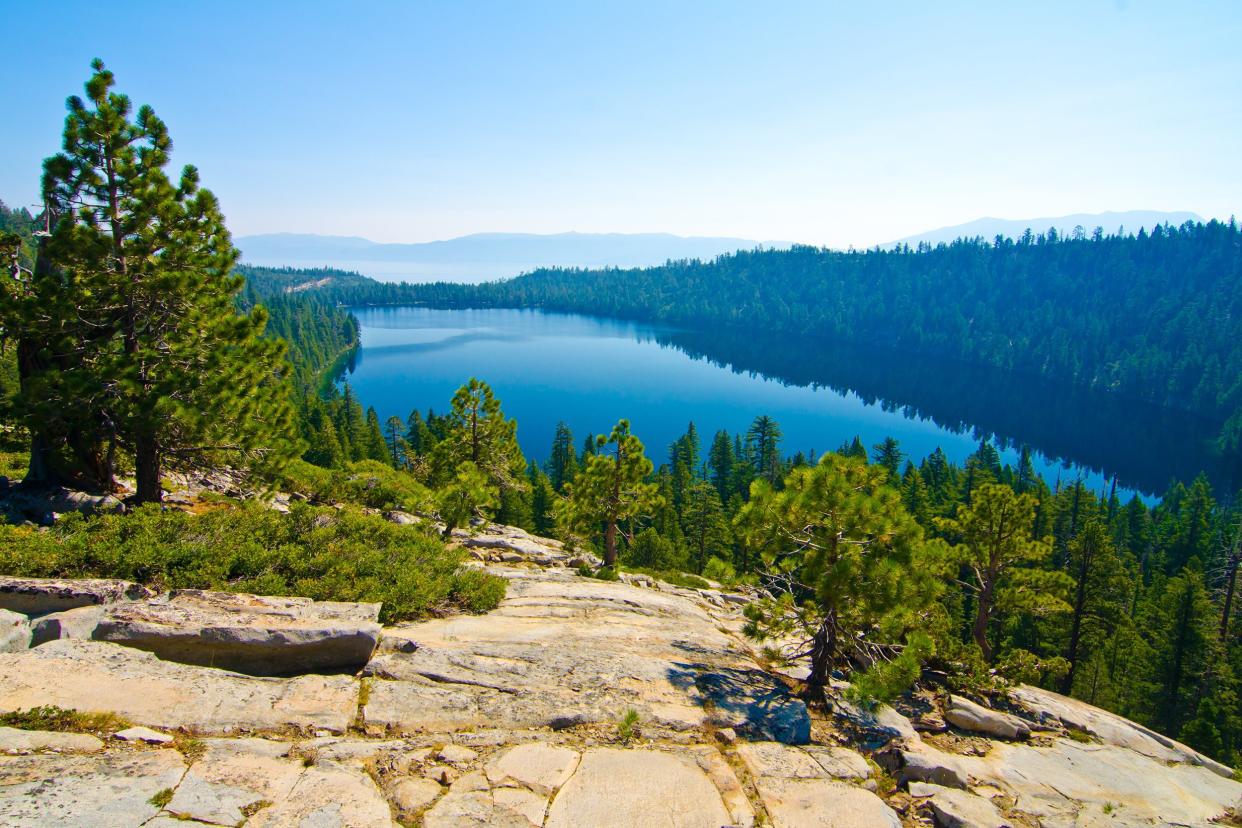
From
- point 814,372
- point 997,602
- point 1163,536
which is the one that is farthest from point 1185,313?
point 997,602

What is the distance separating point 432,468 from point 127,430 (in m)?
16.5

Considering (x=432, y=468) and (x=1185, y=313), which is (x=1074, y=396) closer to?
(x=1185, y=313)

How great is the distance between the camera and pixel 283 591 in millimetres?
11328

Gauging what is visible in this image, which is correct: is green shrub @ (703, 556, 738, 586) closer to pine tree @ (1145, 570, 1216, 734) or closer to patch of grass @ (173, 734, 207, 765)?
patch of grass @ (173, 734, 207, 765)

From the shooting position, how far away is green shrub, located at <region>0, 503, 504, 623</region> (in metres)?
10.7

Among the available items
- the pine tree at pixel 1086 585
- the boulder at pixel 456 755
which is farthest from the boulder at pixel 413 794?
the pine tree at pixel 1086 585

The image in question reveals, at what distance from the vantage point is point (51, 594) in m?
9.25

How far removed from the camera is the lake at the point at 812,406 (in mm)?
115750

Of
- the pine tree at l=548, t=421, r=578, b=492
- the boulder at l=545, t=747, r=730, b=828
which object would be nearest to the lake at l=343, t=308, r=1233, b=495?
the pine tree at l=548, t=421, r=578, b=492

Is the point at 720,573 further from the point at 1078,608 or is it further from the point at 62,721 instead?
the point at 1078,608

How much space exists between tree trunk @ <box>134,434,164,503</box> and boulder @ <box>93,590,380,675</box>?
6.47 metres

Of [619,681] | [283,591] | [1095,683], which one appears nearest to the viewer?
[619,681]

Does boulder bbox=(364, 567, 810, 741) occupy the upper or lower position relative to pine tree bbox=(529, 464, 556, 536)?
upper

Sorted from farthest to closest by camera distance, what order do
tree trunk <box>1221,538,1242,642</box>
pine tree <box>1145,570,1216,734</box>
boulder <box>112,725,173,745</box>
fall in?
tree trunk <box>1221,538,1242,642</box>
pine tree <box>1145,570,1216,734</box>
boulder <box>112,725,173,745</box>
